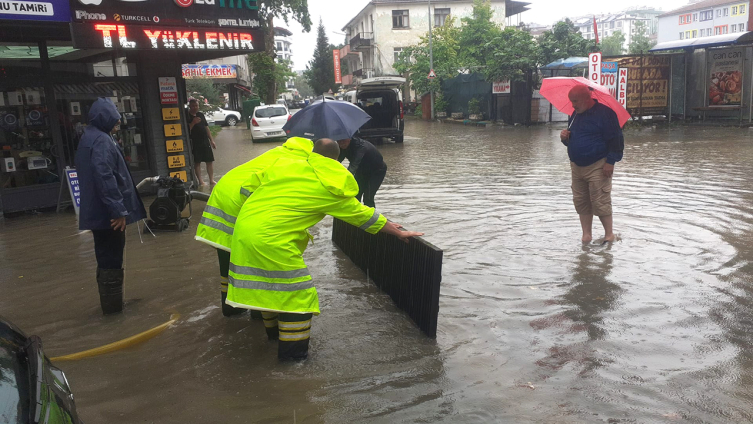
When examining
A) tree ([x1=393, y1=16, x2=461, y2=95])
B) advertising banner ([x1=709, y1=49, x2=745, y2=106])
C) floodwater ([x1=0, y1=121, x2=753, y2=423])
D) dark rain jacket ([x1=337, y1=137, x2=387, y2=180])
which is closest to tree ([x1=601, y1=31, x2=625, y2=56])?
tree ([x1=393, y1=16, x2=461, y2=95])

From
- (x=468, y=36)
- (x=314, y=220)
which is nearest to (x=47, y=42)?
(x=314, y=220)

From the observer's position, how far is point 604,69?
73.1 ft

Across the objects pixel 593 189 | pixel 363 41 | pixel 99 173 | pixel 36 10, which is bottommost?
pixel 593 189

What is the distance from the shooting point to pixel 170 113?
11.7 meters

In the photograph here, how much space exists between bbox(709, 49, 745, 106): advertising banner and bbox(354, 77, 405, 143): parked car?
35.0ft

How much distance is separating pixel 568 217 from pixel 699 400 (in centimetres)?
508

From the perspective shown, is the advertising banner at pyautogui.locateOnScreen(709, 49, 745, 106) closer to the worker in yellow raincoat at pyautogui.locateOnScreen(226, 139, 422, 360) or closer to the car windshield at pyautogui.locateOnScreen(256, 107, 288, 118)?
the car windshield at pyautogui.locateOnScreen(256, 107, 288, 118)

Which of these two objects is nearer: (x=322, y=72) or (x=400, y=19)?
(x=400, y=19)

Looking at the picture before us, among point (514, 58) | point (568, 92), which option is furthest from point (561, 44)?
point (568, 92)

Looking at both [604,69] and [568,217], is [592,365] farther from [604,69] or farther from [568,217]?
[604,69]

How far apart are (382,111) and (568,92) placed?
47.5ft

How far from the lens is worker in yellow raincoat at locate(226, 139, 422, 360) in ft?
12.7

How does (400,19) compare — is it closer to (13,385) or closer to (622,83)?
(622,83)

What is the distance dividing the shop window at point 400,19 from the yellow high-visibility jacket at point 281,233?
52.6 meters
